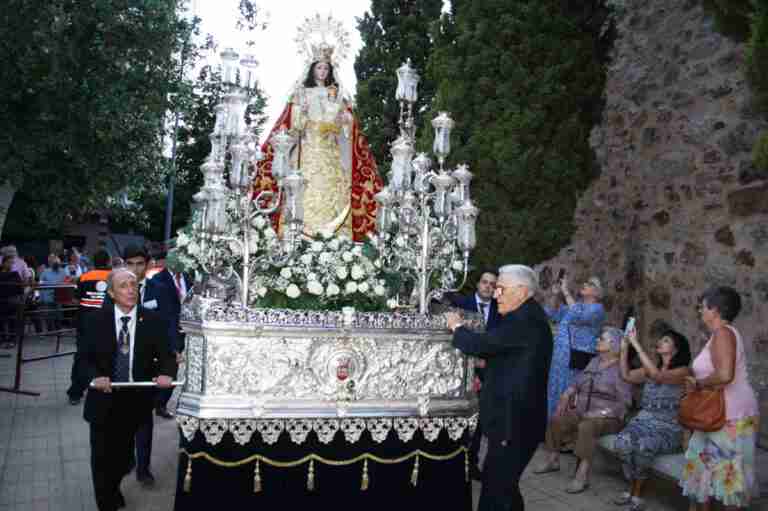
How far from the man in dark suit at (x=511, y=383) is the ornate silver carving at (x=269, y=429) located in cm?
112

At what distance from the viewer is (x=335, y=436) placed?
169 inches

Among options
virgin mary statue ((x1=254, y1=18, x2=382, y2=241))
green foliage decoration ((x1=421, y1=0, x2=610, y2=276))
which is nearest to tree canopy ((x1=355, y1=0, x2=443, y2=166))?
green foliage decoration ((x1=421, y1=0, x2=610, y2=276))

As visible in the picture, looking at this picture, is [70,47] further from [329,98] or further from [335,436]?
[335,436]

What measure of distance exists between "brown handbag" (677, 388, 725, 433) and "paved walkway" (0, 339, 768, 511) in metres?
0.95

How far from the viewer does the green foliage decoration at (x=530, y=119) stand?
337 inches

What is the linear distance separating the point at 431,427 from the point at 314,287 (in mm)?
1121

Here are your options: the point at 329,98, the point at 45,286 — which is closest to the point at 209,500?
the point at 329,98

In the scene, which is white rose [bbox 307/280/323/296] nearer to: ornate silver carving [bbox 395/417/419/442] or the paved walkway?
ornate silver carving [bbox 395/417/419/442]

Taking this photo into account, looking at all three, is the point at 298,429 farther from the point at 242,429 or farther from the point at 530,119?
the point at 530,119

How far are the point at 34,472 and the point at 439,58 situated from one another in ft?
22.6

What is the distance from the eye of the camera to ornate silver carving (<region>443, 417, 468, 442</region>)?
14.6 ft

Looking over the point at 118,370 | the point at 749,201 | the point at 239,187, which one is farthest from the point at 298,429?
the point at 749,201

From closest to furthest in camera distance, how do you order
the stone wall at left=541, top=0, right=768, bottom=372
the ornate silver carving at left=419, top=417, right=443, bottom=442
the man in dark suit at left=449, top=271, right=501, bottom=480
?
the ornate silver carving at left=419, top=417, right=443, bottom=442 < the man in dark suit at left=449, top=271, right=501, bottom=480 < the stone wall at left=541, top=0, right=768, bottom=372

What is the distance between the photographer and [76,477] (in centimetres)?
543
